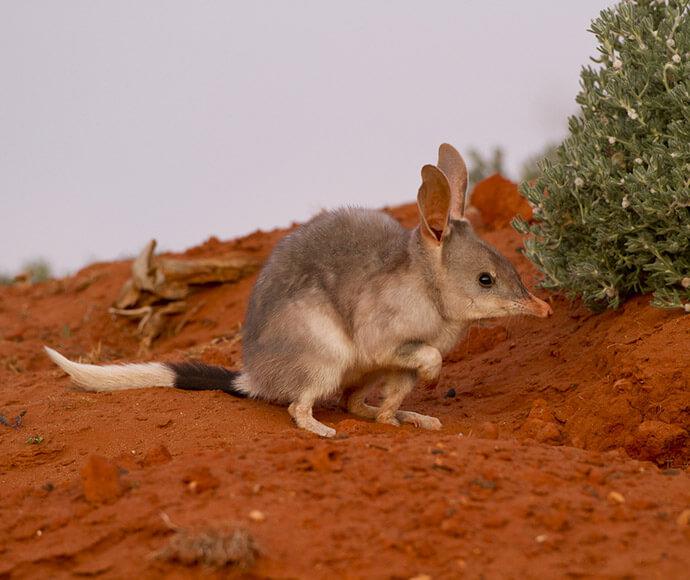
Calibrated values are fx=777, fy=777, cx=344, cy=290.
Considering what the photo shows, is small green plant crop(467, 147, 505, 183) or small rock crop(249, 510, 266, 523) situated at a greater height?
small green plant crop(467, 147, 505, 183)

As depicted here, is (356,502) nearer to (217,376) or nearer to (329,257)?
(329,257)

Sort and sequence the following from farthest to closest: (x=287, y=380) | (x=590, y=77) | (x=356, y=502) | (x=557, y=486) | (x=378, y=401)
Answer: (x=378, y=401), (x=590, y=77), (x=287, y=380), (x=557, y=486), (x=356, y=502)

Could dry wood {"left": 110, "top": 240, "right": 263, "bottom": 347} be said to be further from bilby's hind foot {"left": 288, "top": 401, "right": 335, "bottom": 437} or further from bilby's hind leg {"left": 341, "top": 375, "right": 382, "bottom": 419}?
bilby's hind foot {"left": 288, "top": 401, "right": 335, "bottom": 437}

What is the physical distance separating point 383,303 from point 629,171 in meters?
2.11

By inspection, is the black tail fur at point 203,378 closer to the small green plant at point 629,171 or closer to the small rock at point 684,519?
the small green plant at point 629,171

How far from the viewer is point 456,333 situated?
18.0 ft

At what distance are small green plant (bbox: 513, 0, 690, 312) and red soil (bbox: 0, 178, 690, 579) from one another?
0.37 metres

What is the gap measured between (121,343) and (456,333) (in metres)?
6.15

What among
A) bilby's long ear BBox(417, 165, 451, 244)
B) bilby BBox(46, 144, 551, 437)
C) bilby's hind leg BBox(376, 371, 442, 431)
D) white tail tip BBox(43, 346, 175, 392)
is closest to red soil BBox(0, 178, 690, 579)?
white tail tip BBox(43, 346, 175, 392)

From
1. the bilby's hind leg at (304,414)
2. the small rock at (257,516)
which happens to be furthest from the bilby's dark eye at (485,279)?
the small rock at (257,516)

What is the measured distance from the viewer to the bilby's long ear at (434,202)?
499cm

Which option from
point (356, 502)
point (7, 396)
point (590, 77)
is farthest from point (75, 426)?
point (590, 77)

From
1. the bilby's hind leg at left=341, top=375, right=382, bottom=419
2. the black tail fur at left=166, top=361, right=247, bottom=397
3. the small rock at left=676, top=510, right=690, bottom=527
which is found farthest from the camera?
the black tail fur at left=166, top=361, right=247, bottom=397

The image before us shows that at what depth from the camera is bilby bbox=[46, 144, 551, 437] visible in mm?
5238
